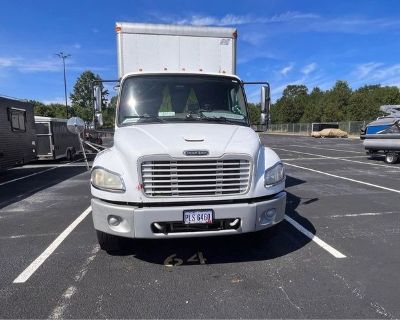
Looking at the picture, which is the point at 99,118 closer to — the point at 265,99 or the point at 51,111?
the point at 265,99

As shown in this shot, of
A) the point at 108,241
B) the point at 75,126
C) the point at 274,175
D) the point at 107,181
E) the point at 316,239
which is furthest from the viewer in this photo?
the point at 75,126

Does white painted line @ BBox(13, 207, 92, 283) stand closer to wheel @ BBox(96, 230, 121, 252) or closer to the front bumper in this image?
wheel @ BBox(96, 230, 121, 252)

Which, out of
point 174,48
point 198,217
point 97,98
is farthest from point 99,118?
point 198,217

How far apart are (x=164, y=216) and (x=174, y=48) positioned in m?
4.00

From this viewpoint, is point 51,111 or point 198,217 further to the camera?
point 51,111

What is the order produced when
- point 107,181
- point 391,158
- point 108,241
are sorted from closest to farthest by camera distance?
point 107,181
point 108,241
point 391,158

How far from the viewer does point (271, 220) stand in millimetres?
4777

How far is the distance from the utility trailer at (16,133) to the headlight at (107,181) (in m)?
9.73

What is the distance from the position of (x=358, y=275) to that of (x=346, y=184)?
6.70m

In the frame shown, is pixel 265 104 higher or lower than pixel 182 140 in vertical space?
higher

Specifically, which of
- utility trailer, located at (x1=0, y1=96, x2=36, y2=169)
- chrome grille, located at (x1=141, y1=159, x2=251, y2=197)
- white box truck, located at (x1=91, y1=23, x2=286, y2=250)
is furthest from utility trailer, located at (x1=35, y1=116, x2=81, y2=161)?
chrome grille, located at (x1=141, y1=159, x2=251, y2=197)

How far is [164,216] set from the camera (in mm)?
4340

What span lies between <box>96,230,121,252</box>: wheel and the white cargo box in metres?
3.27

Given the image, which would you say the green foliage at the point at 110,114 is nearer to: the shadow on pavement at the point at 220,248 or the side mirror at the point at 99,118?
the side mirror at the point at 99,118
